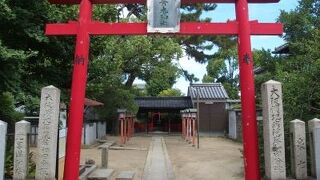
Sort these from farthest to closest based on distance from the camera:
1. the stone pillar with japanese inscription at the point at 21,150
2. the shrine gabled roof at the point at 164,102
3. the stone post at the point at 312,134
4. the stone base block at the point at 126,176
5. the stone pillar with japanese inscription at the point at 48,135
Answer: the shrine gabled roof at the point at 164,102
the stone base block at the point at 126,176
the stone pillar with japanese inscription at the point at 21,150
the stone post at the point at 312,134
the stone pillar with japanese inscription at the point at 48,135

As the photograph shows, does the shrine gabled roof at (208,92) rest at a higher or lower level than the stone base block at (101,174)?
higher

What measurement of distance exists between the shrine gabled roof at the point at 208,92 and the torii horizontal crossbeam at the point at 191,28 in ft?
110

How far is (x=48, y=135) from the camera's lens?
9.04m

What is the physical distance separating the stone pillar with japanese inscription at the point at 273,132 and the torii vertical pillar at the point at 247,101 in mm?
328

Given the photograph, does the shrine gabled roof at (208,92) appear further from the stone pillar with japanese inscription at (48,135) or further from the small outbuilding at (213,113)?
the stone pillar with japanese inscription at (48,135)

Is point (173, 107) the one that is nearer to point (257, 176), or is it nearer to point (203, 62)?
point (203, 62)

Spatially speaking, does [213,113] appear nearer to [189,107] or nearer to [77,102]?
[189,107]

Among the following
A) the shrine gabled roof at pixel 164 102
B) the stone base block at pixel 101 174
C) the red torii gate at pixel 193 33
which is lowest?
the stone base block at pixel 101 174

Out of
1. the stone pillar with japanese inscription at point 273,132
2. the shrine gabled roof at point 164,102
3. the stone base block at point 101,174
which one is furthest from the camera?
the shrine gabled roof at point 164,102

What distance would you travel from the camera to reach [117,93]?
116 ft

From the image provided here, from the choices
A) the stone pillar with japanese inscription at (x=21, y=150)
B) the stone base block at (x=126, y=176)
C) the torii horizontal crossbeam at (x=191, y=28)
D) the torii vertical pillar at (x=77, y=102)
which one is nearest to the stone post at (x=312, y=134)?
the torii horizontal crossbeam at (x=191, y=28)

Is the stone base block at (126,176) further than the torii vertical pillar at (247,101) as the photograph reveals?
Yes

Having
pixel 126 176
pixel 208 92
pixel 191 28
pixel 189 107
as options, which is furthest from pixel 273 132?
pixel 189 107

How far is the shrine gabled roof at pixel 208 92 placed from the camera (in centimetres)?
4294
